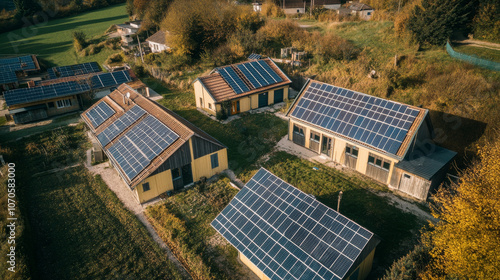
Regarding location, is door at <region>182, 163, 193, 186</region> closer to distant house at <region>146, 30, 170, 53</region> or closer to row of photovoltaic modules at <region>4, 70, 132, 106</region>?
row of photovoltaic modules at <region>4, 70, 132, 106</region>

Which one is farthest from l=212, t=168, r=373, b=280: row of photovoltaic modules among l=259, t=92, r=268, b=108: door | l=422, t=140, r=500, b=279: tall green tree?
l=259, t=92, r=268, b=108: door

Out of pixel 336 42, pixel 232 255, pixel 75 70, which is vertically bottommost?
pixel 232 255

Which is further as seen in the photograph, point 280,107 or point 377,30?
point 377,30

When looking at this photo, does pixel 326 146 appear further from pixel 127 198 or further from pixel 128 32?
pixel 128 32

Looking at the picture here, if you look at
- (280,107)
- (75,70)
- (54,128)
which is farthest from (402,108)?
(75,70)

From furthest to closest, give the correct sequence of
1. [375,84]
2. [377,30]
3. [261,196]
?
[377,30]
[375,84]
[261,196]

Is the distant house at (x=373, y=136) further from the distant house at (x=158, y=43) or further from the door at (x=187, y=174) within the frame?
the distant house at (x=158, y=43)

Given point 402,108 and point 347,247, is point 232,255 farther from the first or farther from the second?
point 402,108

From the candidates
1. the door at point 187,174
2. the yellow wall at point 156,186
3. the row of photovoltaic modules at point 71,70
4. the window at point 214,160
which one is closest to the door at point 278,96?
the window at point 214,160
